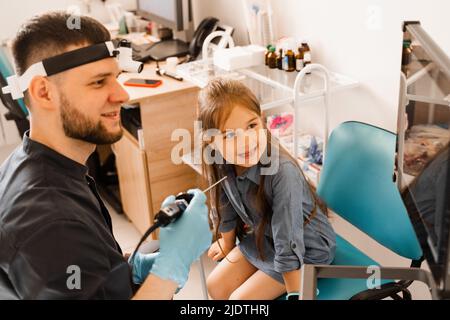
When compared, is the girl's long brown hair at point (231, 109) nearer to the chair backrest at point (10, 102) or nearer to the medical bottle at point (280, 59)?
the medical bottle at point (280, 59)

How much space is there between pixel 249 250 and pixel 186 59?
1.33 m

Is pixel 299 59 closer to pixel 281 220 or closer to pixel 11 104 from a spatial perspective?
pixel 281 220

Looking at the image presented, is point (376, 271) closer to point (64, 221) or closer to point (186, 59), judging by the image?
point (64, 221)

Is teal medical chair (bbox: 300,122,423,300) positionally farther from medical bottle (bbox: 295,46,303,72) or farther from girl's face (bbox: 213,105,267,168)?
medical bottle (bbox: 295,46,303,72)

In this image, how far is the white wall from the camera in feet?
5.63

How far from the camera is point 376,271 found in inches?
37.6

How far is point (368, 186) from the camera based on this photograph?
5.32ft

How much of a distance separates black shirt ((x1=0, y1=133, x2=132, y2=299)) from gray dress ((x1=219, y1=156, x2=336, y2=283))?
50cm

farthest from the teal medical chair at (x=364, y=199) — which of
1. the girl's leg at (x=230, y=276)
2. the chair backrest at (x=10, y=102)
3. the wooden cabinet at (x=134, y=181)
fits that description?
the chair backrest at (x=10, y=102)

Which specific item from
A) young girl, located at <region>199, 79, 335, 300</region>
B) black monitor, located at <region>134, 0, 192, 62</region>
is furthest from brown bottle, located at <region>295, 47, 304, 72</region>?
black monitor, located at <region>134, 0, 192, 62</region>

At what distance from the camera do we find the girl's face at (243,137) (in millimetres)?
1562

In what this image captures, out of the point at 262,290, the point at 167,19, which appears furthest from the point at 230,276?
the point at 167,19

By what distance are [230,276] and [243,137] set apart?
0.48 m

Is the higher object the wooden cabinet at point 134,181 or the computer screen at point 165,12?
the computer screen at point 165,12
